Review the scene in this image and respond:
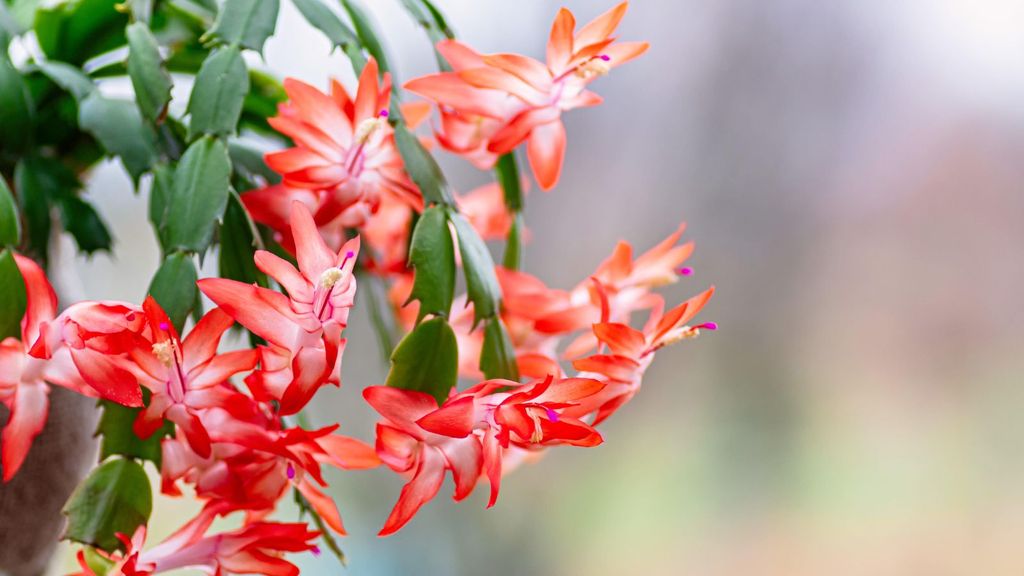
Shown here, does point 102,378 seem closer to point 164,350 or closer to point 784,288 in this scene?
point 164,350

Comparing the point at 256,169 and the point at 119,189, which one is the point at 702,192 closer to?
the point at 119,189

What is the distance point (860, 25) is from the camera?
62.1 inches

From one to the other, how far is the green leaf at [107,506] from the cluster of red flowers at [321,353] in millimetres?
12

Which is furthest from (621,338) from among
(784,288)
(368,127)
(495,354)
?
(784,288)

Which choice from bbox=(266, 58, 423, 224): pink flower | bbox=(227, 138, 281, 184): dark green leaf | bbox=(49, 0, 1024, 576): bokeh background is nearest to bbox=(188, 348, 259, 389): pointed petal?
bbox=(266, 58, 423, 224): pink flower

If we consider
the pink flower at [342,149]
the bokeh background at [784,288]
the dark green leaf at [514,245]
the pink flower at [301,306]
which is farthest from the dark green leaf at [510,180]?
the bokeh background at [784,288]

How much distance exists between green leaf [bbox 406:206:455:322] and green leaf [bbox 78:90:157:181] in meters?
0.21

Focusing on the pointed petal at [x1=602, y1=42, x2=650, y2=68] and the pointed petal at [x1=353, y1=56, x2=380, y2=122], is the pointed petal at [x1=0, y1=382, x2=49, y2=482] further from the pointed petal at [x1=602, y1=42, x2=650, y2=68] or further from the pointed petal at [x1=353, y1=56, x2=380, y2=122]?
the pointed petal at [x1=602, y1=42, x2=650, y2=68]

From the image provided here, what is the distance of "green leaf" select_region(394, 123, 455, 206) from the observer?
0.47m

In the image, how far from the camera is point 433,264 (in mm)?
434

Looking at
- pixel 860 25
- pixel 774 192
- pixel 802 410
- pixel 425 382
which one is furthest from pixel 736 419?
pixel 425 382

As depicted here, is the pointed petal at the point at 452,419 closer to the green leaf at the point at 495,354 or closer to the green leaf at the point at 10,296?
the green leaf at the point at 495,354

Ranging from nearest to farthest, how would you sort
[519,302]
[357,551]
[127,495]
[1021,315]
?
[127,495], [519,302], [1021,315], [357,551]

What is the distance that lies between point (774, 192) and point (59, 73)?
130 cm
